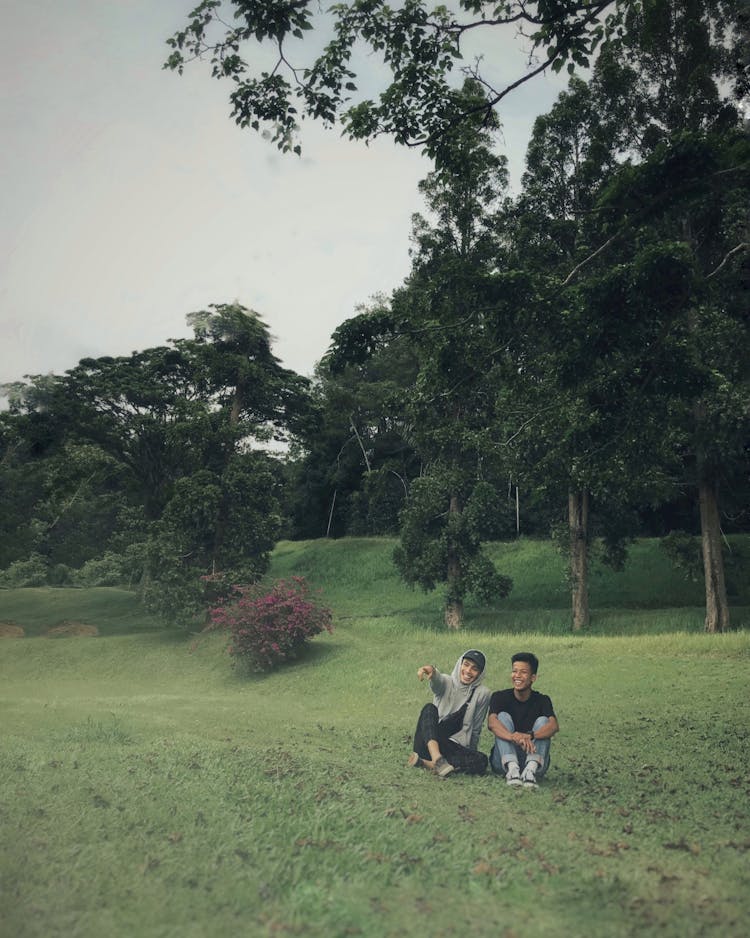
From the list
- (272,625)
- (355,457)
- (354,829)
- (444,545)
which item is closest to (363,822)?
(354,829)

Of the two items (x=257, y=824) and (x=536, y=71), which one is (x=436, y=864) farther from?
(x=536, y=71)

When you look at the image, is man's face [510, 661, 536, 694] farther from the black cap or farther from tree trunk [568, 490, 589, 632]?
tree trunk [568, 490, 589, 632]

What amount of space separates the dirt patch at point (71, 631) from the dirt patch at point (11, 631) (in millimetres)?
878

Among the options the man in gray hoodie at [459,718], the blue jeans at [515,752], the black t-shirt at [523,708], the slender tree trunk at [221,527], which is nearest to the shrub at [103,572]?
the slender tree trunk at [221,527]

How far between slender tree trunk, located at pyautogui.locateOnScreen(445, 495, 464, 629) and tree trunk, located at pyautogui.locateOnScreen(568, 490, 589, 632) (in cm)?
387

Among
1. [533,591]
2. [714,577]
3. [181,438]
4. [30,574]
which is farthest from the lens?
[30,574]

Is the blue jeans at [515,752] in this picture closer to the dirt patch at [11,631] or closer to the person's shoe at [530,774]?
the person's shoe at [530,774]

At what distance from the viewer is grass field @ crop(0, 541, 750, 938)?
15.2 feet

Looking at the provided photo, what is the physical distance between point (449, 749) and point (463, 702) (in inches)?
21.9

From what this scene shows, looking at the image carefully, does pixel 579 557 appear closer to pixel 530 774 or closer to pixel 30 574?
pixel 530 774

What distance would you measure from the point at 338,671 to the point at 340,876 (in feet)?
48.4

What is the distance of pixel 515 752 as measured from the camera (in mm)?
7719

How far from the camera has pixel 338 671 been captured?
19.7 metres

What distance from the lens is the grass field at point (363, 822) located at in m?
4.64
